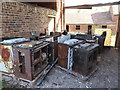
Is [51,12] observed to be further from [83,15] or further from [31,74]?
[83,15]

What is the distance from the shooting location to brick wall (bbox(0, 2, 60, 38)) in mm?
2926

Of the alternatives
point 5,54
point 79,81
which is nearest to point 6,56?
point 5,54

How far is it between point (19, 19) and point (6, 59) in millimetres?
1528

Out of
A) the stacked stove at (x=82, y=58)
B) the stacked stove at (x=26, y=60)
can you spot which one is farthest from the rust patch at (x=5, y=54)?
the stacked stove at (x=82, y=58)

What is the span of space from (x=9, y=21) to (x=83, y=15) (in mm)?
16418

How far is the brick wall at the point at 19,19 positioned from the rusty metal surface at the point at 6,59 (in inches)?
24.5

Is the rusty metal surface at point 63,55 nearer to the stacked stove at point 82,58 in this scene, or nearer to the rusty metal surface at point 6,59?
the stacked stove at point 82,58

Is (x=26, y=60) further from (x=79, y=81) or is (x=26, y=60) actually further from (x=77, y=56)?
(x=79, y=81)

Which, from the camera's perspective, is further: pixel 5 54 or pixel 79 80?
pixel 79 80

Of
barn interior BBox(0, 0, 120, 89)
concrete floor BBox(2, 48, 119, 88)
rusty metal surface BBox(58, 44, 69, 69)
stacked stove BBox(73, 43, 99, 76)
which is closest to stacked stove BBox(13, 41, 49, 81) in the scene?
barn interior BBox(0, 0, 120, 89)

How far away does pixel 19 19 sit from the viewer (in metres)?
3.41

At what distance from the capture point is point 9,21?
3039mm

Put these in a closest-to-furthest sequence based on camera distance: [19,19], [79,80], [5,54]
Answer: [5,54] → [79,80] → [19,19]

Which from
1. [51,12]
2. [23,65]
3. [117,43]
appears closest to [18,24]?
[23,65]
